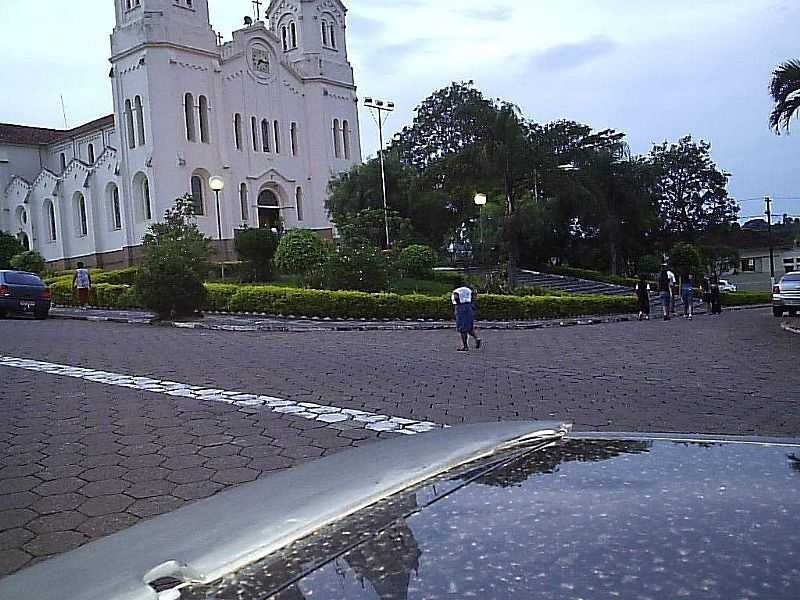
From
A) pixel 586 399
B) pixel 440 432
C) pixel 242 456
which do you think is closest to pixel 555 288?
pixel 586 399

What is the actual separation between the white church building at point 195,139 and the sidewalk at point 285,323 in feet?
53.8

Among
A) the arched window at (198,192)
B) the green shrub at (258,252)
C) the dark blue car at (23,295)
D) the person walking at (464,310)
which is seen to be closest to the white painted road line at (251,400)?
the person walking at (464,310)

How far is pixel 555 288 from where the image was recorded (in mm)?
32625

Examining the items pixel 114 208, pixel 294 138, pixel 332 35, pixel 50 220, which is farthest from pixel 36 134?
pixel 332 35

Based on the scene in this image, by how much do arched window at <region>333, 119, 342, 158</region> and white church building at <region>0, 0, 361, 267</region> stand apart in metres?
0.09

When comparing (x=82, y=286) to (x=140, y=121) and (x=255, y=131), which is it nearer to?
(x=140, y=121)

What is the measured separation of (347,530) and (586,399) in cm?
669

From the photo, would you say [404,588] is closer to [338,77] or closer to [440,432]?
[440,432]

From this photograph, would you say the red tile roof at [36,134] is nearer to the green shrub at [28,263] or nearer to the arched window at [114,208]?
the arched window at [114,208]

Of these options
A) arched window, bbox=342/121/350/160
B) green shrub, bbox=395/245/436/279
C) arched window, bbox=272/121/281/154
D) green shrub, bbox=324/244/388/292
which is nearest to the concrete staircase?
green shrub, bbox=395/245/436/279

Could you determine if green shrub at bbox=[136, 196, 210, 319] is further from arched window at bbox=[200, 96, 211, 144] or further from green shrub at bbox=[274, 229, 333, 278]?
arched window at bbox=[200, 96, 211, 144]

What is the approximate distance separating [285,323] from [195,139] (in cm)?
2246

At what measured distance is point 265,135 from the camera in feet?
136

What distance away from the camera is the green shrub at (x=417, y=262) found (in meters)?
29.2
